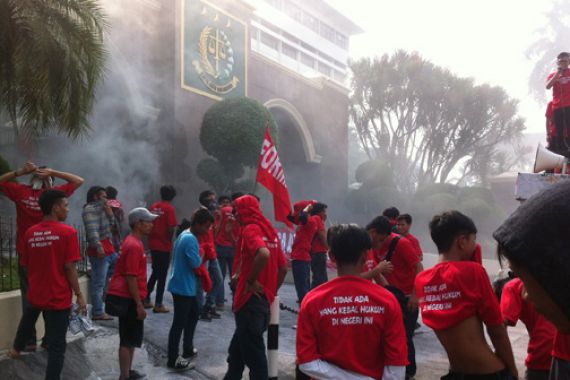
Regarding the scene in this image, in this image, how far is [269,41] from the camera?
36875 mm

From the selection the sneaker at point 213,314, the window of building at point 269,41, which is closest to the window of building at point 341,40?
the window of building at point 269,41

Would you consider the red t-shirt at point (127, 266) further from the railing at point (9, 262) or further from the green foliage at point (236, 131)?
the green foliage at point (236, 131)

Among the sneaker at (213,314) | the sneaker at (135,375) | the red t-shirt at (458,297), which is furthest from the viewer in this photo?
the sneaker at (213,314)

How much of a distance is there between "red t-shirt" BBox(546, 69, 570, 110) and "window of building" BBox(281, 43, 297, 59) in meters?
33.8

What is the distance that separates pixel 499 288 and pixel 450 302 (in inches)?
30.9

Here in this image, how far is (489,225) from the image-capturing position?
23.9 meters

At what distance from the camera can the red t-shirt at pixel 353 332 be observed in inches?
95.0

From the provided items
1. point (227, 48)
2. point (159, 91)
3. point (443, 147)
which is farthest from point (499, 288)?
point (443, 147)

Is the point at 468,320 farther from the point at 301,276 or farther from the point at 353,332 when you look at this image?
the point at 301,276

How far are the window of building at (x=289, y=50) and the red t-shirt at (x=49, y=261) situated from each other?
35.5m

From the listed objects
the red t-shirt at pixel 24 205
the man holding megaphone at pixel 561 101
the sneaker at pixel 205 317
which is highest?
the man holding megaphone at pixel 561 101

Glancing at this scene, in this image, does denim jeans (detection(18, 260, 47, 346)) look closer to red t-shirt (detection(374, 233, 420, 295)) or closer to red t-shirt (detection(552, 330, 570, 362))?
red t-shirt (detection(374, 233, 420, 295))

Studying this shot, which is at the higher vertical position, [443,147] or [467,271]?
[443,147]

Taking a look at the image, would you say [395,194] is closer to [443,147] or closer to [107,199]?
[443,147]
